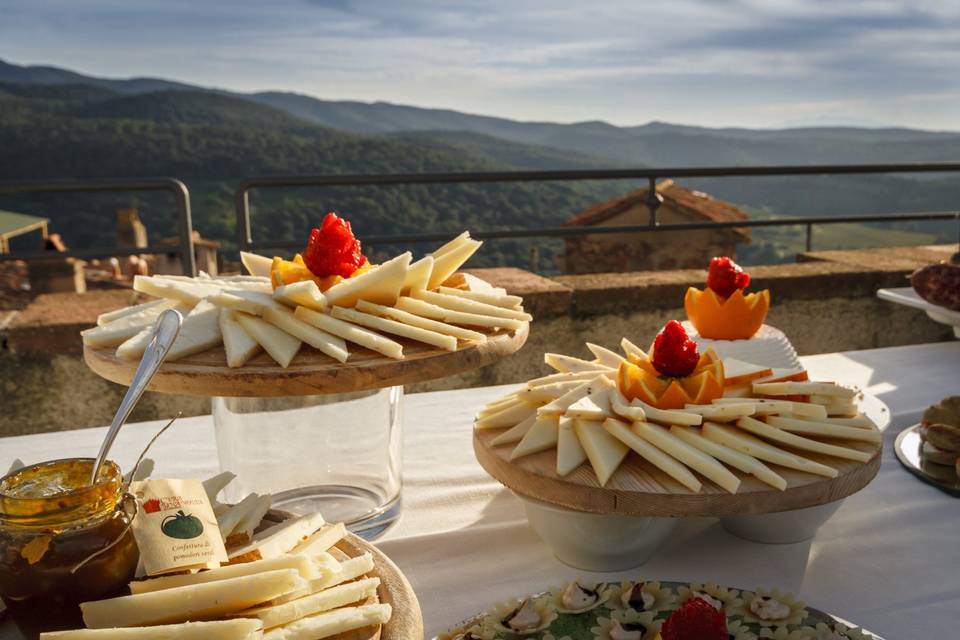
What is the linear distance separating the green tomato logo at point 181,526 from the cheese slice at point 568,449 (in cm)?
50

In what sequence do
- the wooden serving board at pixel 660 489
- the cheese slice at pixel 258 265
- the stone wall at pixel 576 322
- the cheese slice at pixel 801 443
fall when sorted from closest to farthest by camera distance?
the wooden serving board at pixel 660 489 < the cheese slice at pixel 801 443 < the cheese slice at pixel 258 265 < the stone wall at pixel 576 322

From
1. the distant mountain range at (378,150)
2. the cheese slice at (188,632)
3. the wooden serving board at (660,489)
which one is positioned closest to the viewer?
the cheese slice at (188,632)

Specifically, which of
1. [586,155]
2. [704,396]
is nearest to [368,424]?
[704,396]

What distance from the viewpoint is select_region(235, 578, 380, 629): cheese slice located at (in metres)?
0.71

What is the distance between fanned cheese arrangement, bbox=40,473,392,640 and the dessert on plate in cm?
107

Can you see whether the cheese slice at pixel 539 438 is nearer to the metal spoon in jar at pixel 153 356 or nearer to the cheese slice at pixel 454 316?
the cheese slice at pixel 454 316

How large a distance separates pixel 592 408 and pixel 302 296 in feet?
1.55

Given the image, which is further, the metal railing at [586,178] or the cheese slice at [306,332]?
the metal railing at [586,178]

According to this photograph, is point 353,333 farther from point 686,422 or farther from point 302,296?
point 686,422

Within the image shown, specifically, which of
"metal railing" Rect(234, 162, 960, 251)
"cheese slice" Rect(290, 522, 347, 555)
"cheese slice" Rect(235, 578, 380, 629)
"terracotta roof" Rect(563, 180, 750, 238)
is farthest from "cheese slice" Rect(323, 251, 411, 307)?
"terracotta roof" Rect(563, 180, 750, 238)

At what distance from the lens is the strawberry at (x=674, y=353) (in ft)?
4.09

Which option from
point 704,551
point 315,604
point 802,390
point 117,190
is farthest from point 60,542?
point 117,190

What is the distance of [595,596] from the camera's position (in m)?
0.93

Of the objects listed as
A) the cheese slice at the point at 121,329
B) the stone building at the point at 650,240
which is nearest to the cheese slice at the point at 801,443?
the cheese slice at the point at 121,329
